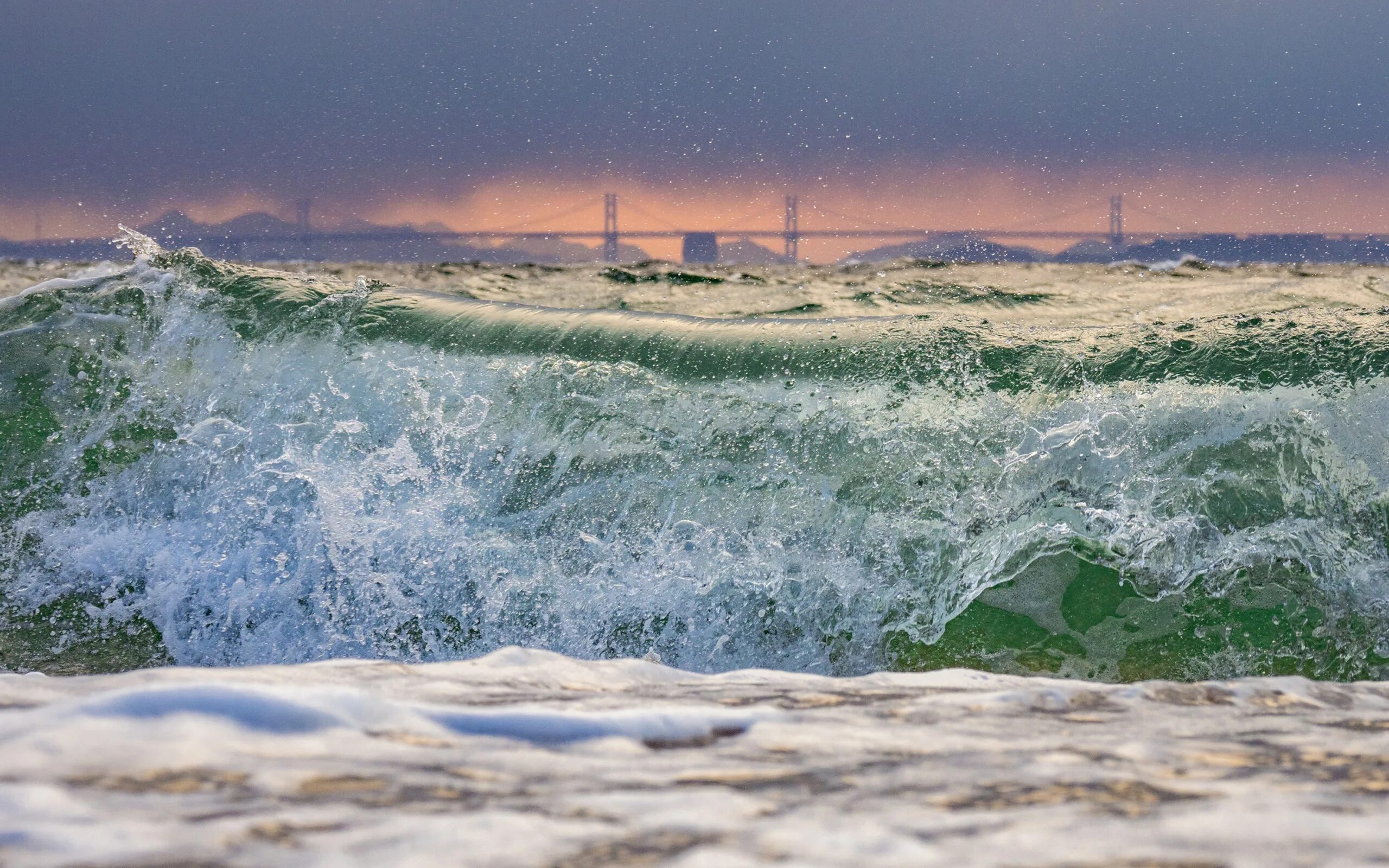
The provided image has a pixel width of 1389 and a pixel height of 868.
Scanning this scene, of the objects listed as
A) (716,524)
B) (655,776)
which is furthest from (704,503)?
(655,776)

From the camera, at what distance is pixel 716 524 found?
4398 millimetres

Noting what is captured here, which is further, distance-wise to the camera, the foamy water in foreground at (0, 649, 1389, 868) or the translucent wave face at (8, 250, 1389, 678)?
the translucent wave face at (8, 250, 1389, 678)

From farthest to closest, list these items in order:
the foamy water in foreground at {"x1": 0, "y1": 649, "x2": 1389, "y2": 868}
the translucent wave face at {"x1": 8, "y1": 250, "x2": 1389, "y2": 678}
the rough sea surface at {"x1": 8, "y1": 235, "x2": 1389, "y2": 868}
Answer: the translucent wave face at {"x1": 8, "y1": 250, "x2": 1389, "y2": 678}
the rough sea surface at {"x1": 8, "y1": 235, "x2": 1389, "y2": 868}
the foamy water in foreground at {"x1": 0, "y1": 649, "x2": 1389, "y2": 868}

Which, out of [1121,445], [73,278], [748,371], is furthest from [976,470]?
[73,278]

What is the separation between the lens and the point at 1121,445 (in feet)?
14.6

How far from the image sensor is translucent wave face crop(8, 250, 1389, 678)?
4270 mm

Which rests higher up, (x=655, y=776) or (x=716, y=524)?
(x=655, y=776)

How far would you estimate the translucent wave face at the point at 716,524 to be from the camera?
427cm

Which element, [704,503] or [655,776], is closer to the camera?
[655,776]

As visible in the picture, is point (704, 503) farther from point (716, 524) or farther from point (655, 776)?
point (655, 776)

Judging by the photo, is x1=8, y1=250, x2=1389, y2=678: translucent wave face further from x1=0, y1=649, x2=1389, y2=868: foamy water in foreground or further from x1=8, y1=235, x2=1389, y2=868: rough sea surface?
x1=0, y1=649, x2=1389, y2=868: foamy water in foreground

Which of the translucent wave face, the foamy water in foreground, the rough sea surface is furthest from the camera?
the translucent wave face

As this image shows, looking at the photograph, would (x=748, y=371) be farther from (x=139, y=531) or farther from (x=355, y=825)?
(x=355, y=825)

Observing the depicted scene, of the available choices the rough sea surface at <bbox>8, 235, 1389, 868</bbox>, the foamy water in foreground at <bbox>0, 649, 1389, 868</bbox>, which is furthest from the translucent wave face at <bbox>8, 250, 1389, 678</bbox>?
the foamy water in foreground at <bbox>0, 649, 1389, 868</bbox>
